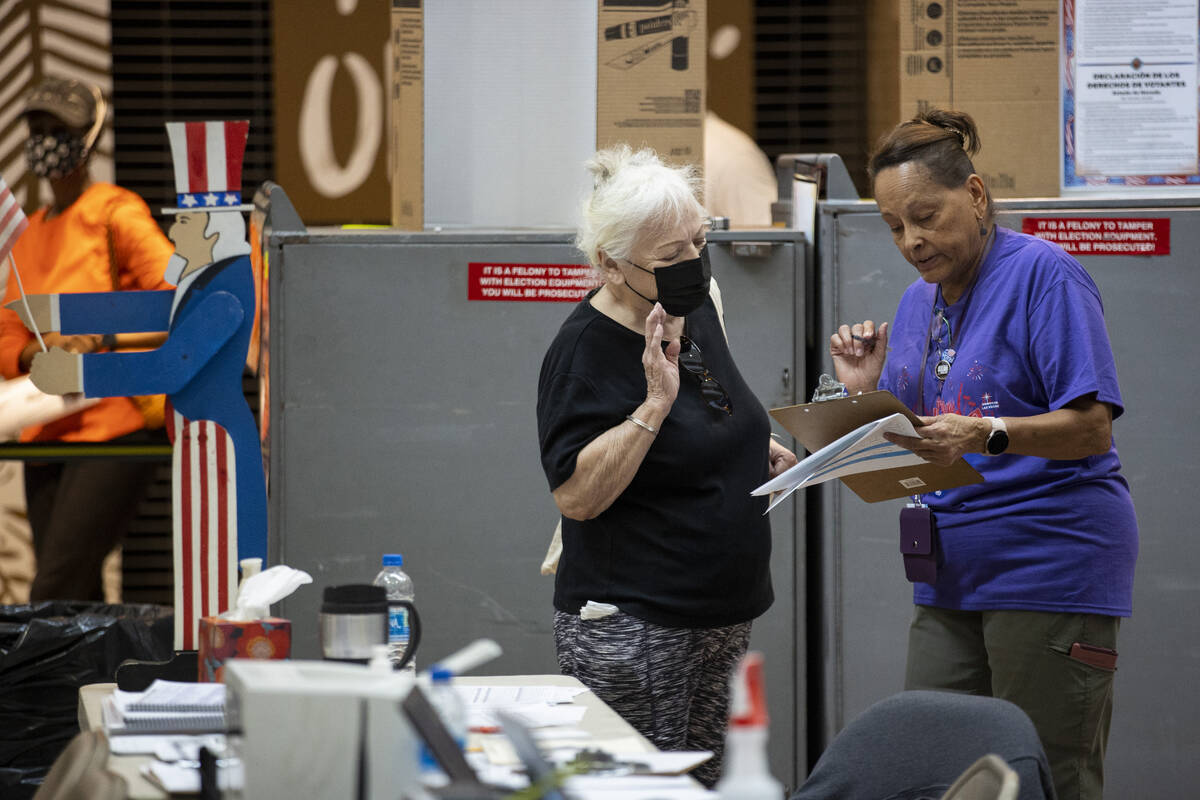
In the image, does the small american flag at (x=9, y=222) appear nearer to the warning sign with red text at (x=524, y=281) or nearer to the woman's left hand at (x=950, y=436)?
the warning sign with red text at (x=524, y=281)

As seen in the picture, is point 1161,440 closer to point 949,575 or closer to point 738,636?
point 949,575

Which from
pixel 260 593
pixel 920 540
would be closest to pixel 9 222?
pixel 260 593

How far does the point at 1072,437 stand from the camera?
8.18ft

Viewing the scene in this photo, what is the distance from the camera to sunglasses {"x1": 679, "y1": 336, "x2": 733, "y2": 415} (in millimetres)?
2770

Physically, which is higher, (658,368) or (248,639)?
(658,368)

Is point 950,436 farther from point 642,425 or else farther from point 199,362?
point 199,362

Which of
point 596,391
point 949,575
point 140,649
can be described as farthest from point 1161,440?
point 140,649

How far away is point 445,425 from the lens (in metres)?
3.97

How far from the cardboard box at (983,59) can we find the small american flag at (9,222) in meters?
2.46

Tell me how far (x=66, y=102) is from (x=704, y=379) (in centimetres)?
255

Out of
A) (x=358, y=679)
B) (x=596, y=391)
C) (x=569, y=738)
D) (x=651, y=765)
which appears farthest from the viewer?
(x=596, y=391)

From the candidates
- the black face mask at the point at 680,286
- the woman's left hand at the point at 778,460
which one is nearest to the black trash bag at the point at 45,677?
the woman's left hand at the point at 778,460

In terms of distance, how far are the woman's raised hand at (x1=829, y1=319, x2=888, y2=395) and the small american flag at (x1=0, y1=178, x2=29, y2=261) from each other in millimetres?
2236

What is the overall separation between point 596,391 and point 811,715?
1.82 meters
